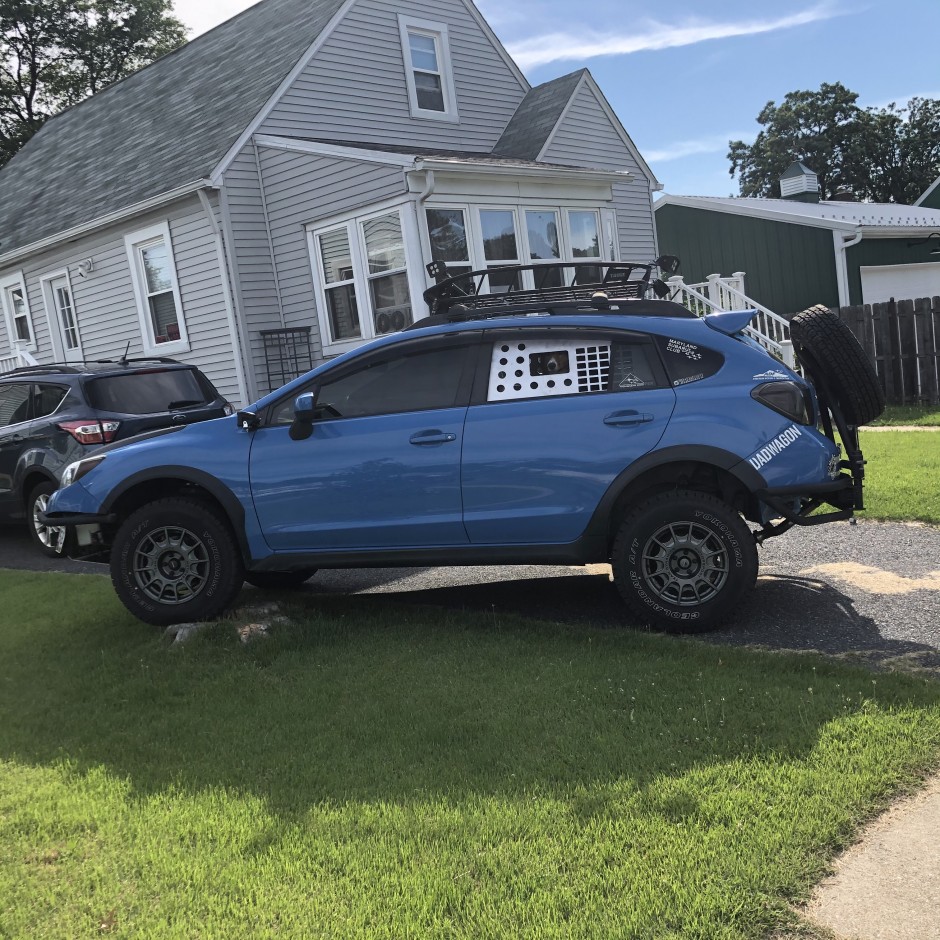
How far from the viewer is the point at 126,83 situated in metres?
19.5

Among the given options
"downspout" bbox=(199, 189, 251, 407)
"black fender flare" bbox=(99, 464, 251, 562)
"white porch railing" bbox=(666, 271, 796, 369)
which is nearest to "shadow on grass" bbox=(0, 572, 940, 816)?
"black fender flare" bbox=(99, 464, 251, 562)

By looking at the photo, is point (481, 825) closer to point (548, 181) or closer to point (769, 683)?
point (769, 683)

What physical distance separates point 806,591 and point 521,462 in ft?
6.66

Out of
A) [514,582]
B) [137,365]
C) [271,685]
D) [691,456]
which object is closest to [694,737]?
[691,456]

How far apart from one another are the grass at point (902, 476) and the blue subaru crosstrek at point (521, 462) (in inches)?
90.0

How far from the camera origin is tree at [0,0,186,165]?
35.1 m

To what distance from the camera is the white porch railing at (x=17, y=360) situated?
1622 cm

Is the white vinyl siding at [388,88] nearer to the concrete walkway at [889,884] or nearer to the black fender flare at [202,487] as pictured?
the black fender flare at [202,487]

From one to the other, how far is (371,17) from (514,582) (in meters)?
11.7

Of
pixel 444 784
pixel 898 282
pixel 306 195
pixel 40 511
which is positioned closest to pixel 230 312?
pixel 306 195

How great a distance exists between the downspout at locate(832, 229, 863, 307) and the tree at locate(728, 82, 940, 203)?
37.4 m

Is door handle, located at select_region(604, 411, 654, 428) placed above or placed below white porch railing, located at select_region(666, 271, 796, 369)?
below

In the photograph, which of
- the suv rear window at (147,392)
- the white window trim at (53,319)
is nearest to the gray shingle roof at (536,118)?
the white window trim at (53,319)

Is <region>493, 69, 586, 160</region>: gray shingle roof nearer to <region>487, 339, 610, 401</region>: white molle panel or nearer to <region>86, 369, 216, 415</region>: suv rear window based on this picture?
<region>86, 369, 216, 415</region>: suv rear window
